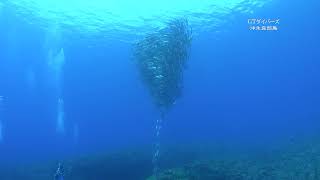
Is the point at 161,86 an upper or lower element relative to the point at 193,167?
upper

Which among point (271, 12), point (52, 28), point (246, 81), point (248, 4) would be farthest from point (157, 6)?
point (246, 81)

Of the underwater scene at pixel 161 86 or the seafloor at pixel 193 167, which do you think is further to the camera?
the underwater scene at pixel 161 86

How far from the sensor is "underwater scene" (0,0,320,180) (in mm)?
17609

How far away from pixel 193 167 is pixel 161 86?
12.9ft

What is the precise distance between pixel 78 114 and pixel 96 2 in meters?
68.4

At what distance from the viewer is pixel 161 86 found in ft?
54.5

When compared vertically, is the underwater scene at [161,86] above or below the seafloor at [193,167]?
above

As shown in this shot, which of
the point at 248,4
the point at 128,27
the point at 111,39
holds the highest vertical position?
the point at 111,39

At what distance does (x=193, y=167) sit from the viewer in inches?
659

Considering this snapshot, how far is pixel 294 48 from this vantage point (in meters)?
66.3

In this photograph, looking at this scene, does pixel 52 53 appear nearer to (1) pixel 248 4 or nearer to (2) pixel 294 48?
(1) pixel 248 4

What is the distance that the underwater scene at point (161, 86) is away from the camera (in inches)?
693

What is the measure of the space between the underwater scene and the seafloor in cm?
9

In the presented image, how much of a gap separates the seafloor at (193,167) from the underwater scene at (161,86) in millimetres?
87
